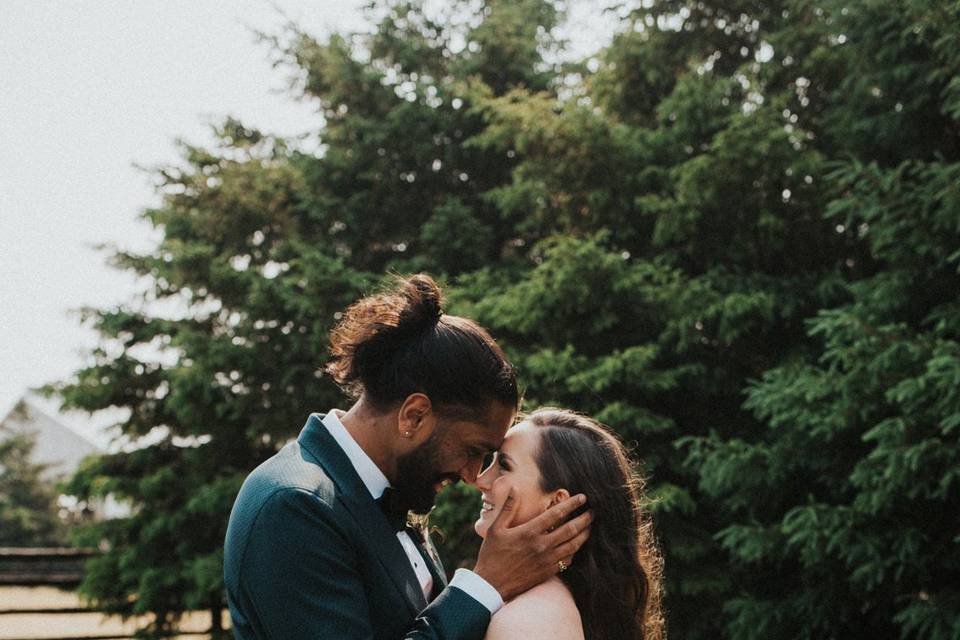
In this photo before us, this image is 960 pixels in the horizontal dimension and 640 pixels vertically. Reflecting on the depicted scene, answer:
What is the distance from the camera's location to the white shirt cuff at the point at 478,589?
6.88 ft

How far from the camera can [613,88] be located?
950 centimetres

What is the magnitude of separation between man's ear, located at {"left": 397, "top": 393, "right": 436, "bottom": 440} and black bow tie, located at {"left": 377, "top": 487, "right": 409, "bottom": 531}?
144 millimetres

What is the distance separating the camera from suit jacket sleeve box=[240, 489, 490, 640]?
75.2 inches

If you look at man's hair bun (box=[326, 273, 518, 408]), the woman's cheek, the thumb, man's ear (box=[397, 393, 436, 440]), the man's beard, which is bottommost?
the thumb

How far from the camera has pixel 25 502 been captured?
27.8 meters

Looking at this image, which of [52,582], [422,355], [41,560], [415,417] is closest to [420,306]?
[422,355]

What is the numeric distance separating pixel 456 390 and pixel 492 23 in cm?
871

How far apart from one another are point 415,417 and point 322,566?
0.46 m

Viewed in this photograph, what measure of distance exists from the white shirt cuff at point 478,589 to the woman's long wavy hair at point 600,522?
1.46 ft

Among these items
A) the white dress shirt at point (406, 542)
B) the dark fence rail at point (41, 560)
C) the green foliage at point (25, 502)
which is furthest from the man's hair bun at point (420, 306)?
the green foliage at point (25, 502)

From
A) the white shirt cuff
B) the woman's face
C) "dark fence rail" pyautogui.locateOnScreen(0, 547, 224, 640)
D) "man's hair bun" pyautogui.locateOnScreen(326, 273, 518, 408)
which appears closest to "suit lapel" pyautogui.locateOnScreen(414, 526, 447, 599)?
the woman's face

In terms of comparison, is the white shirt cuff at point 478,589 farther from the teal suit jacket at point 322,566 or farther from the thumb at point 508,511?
the thumb at point 508,511

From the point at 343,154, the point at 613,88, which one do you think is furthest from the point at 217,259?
the point at 613,88

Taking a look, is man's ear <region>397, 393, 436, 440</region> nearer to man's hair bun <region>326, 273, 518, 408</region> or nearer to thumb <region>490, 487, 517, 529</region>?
man's hair bun <region>326, 273, 518, 408</region>
